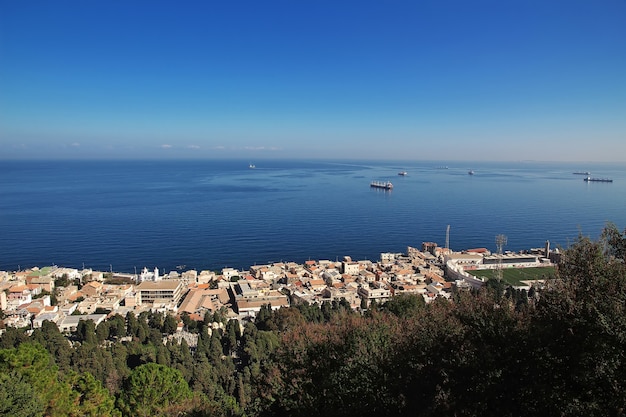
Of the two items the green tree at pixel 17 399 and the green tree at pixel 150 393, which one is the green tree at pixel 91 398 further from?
the green tree at pixel 17 399

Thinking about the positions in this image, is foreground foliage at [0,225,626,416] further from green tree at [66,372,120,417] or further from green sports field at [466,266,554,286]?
green sports field at [466,266,554,286]

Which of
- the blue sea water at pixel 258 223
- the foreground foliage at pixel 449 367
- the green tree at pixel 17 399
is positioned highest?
the foreground foliage at pixel 449 367

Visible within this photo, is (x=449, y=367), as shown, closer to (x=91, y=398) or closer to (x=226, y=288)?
(x=91, y=398)

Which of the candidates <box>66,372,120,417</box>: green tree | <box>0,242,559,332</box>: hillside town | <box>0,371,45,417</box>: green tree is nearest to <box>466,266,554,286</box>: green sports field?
<box>0,242,559,332</box>: hillside town

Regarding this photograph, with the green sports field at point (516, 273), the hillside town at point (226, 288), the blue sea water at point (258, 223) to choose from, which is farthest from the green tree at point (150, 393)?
the green sports field at point (516, 273)

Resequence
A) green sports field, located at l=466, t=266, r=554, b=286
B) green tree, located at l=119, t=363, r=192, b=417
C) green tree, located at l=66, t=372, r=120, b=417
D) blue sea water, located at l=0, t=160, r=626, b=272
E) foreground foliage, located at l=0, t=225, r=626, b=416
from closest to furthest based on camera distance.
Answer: foreground foliage, located at l=0, t=225, r=626, b=416
green tree, located at l=66, t=372, r=120, b=417
green tree, located at l=119, t=363, r=192, b=417
green sports field, located at l=466, t=266, r=554, b=286
blue sea water, located at l=0, t=160, r=626, b=272

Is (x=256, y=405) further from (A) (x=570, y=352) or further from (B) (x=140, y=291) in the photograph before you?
(B) (x=140, y=291)

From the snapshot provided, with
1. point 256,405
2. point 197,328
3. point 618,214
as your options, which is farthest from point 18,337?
point 618,214

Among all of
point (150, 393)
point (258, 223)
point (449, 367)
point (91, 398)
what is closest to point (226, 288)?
point (150, 393)
